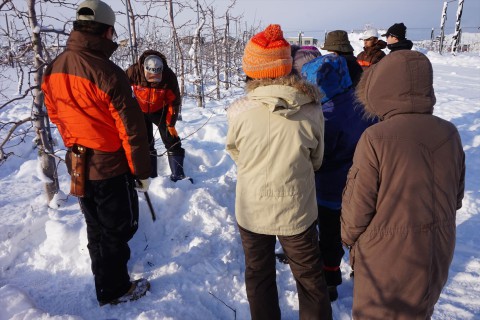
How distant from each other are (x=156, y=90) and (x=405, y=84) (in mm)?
3078

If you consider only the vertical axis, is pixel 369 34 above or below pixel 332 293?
above

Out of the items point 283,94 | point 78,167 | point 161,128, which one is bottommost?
point 161,128

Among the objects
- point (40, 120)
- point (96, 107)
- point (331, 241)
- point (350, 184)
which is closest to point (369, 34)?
point (331, 241)

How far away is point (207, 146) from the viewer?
18.5 feet

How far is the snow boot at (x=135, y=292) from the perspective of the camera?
7.44ft

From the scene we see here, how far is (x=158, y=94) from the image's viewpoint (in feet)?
12.6

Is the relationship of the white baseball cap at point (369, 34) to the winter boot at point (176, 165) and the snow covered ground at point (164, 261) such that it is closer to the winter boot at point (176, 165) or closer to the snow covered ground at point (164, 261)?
the snow covered ground at point (164, 261)

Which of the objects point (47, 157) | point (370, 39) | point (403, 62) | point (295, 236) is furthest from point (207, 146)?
point (403, 62)

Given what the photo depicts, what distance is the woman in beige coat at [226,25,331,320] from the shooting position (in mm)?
1641

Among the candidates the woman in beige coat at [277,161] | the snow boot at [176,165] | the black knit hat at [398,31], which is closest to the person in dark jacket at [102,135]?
the woman in beige coat at [277,161]

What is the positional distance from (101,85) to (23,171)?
3463 millimetres

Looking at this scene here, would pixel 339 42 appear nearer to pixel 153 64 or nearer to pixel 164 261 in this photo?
pixel 153 64

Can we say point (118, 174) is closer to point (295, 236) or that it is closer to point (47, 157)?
point (295, 236)

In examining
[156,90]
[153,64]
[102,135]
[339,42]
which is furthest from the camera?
[156,90]
